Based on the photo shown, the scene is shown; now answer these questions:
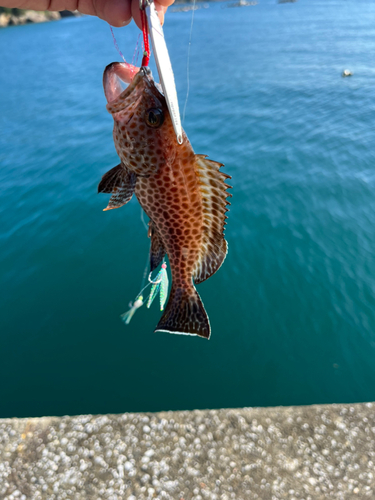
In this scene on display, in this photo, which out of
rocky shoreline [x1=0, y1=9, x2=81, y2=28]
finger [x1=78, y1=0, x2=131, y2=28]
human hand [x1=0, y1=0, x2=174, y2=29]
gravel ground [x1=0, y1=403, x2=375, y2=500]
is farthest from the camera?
rocky shoreline [x1=0, y1=9, x2=81, y2=28]

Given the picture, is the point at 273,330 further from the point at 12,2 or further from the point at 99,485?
the point at 12,2

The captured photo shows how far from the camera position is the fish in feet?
7.48

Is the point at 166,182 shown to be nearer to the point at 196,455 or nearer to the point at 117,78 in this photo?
the point at 117,78

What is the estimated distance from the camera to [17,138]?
1641 centimetres

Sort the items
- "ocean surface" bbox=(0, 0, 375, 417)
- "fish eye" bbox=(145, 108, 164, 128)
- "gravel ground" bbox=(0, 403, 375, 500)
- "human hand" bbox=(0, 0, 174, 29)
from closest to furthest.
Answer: "fish eye" bbox=(145, 108, 164, 128) < "human hand" bbox=(0, 0, 174, 29) < "gravel ground" bbox=(0, 403, 375, 500) < "ocean surface" bbox=(0, 0, 375, 417)

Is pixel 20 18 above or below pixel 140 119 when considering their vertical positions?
above

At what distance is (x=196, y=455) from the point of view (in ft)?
15.4

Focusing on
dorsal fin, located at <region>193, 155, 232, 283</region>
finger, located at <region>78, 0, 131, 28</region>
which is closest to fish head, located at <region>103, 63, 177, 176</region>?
dorsal fin, located at <region>193, 155, 232, 283</region>

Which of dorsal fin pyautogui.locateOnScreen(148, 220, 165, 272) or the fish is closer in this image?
the fish

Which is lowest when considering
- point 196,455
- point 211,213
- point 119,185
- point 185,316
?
point 196,455

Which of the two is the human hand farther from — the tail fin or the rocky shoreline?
the rocky shoreline

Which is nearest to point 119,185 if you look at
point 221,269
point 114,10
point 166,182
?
point 166,182

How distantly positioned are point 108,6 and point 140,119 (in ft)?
4.45

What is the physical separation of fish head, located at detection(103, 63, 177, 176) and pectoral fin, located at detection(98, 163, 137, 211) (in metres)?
0.09
